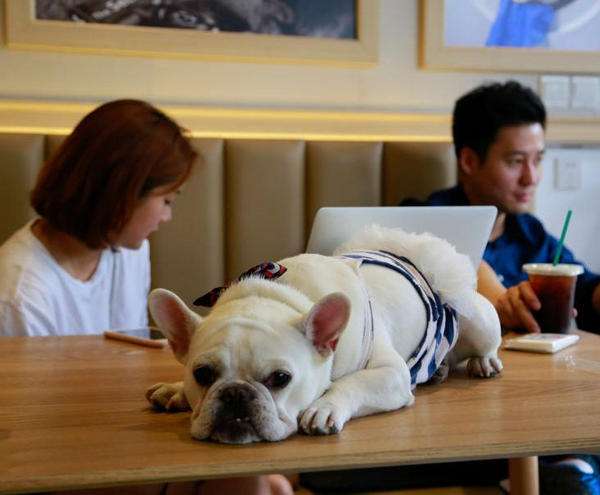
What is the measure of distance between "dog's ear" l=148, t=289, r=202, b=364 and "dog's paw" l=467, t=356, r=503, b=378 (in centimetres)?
39

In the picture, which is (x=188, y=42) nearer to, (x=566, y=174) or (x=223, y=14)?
(x=223, y=14)

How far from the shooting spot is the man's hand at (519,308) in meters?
1.39

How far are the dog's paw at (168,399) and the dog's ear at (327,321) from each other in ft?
0.55

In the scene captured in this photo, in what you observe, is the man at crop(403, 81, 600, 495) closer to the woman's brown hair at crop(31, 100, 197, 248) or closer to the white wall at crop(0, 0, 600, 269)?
the white wall at crop(0, 0, 600, 269)

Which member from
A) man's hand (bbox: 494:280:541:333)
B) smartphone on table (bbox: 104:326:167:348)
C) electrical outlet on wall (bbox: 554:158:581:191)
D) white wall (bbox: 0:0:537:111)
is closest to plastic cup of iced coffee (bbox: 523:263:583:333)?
man's hand (bbox: 494:280:541:333)

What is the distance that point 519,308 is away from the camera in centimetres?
140

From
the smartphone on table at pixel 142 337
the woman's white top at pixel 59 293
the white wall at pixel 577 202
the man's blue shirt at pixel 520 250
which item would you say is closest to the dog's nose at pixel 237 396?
the smartphone on table at pixel 142 337

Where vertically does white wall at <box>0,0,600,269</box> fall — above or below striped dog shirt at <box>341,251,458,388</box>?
above

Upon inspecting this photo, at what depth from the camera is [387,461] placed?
692 millimetres

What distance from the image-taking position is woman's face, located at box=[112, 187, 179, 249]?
175 centimetres

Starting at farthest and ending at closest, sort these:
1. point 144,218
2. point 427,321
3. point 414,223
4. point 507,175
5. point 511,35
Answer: point 511,35 → point 507,175 → point 144,218 → point 414,223 → point 427,321

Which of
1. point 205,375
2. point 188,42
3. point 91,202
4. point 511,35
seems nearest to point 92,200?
point 91,202

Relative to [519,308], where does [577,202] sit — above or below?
above

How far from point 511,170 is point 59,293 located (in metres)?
1.23
